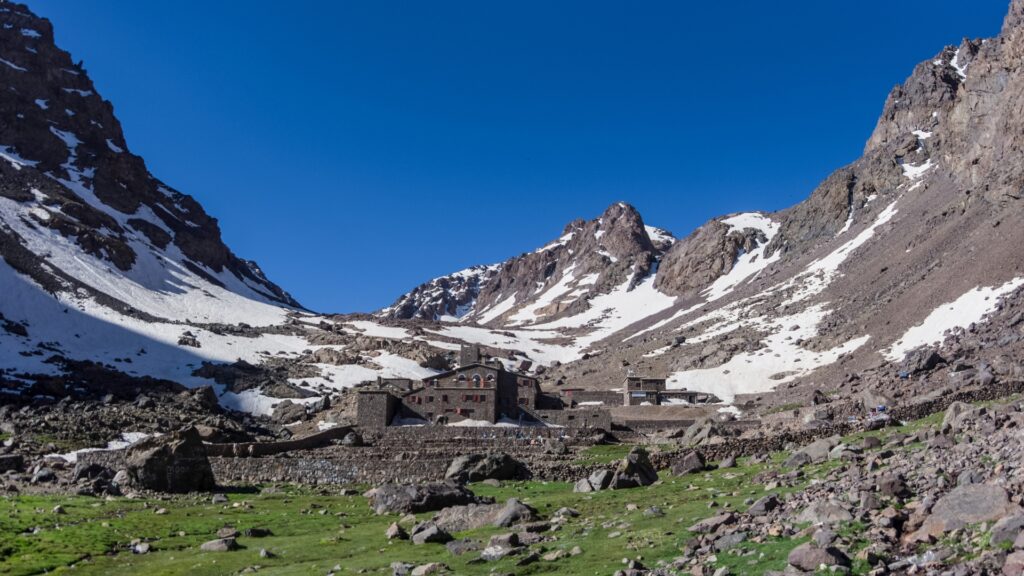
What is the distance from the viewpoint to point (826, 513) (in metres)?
17.6

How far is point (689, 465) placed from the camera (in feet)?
126

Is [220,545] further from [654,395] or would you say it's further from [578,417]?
[654,395]

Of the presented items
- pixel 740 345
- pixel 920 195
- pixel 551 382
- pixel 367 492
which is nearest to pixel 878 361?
pixel 740 345

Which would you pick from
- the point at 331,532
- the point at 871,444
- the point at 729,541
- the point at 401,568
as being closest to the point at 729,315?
the point at 871,444

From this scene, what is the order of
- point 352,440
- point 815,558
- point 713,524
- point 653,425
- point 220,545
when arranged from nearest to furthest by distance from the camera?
point 815,558, point 713,524, point 220,545, point 352,440, point 653,425

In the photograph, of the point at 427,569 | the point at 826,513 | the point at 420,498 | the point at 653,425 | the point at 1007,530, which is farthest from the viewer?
the point at 653,425

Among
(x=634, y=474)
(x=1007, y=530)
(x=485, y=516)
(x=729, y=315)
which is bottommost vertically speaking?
(x=485, y=516)

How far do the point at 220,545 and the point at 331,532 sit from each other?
4.40 metres

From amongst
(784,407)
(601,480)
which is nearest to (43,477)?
(601,480)

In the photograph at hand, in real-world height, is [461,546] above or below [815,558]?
below

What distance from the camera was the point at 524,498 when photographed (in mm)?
35406

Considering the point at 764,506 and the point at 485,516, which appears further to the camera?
the point at 485,516

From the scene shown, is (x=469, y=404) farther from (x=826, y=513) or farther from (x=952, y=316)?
(x=826, y=513)

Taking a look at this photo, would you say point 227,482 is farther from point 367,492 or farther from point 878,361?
point 878,361
